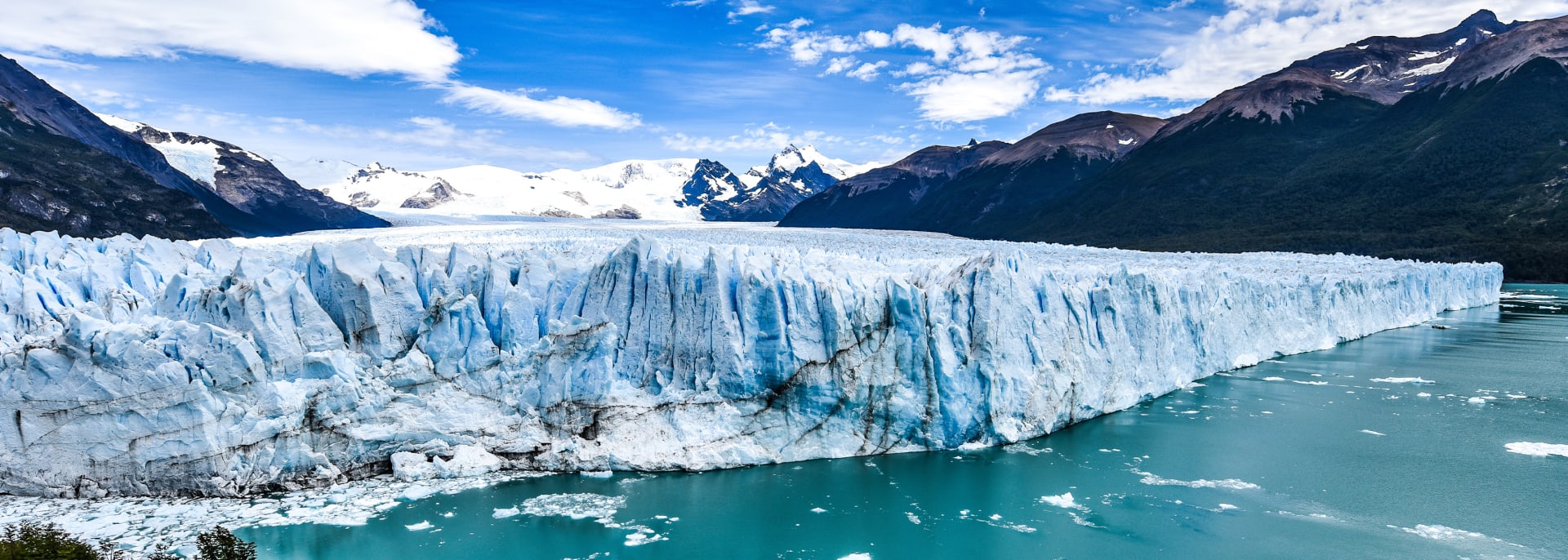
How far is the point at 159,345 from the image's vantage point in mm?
9867

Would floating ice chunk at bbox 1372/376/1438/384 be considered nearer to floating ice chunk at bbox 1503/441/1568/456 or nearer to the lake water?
the lake water

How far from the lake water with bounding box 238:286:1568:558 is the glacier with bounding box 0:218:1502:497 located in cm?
64

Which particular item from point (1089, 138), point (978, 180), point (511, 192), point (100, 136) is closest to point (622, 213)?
point (511, 192)

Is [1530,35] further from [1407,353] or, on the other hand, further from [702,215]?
[702,215]

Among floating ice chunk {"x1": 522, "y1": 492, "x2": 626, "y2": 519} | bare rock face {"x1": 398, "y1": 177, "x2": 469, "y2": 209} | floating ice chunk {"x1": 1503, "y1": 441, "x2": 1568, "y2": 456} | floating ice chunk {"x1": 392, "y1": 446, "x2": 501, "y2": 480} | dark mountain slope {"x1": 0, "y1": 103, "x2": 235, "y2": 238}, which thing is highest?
bare rock face {"x1": 398, "y1": 177, "x2": 469, "y2": 209}

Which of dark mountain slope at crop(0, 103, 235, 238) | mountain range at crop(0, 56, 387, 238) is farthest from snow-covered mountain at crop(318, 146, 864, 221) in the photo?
dark mountain slope at crop(0, 103, 235, 238)

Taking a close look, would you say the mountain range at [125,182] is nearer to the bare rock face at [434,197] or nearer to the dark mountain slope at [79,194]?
the dark mountain slope at [79,194]

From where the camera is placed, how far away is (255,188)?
226ft

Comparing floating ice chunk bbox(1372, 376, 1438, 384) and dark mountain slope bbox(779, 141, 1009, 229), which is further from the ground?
dark mountain slope bbox(779, 141, 1009, 229)

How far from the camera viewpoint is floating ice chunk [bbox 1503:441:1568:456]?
12555 mm

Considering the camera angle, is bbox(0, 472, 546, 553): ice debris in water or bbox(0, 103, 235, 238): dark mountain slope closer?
bbox(0, 472, 546, 553): ice debris in water

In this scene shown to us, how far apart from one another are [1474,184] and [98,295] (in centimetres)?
6195

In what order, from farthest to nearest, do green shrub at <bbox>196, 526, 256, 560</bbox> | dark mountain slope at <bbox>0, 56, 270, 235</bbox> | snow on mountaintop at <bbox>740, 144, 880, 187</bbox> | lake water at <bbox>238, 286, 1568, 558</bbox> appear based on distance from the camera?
snow on mountaintop at <bbox>740, 144, 880, 187</bbox> → dark mountain slope at <bbox>0, 56, 270, 235</bbox> → lake water at <bbox>238, 286, 1568, 558</bbox> → green shrub at <bbox>196, 526, 256, 560</bbox>

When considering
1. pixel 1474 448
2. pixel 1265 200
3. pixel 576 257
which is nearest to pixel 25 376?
pixel 576 257
